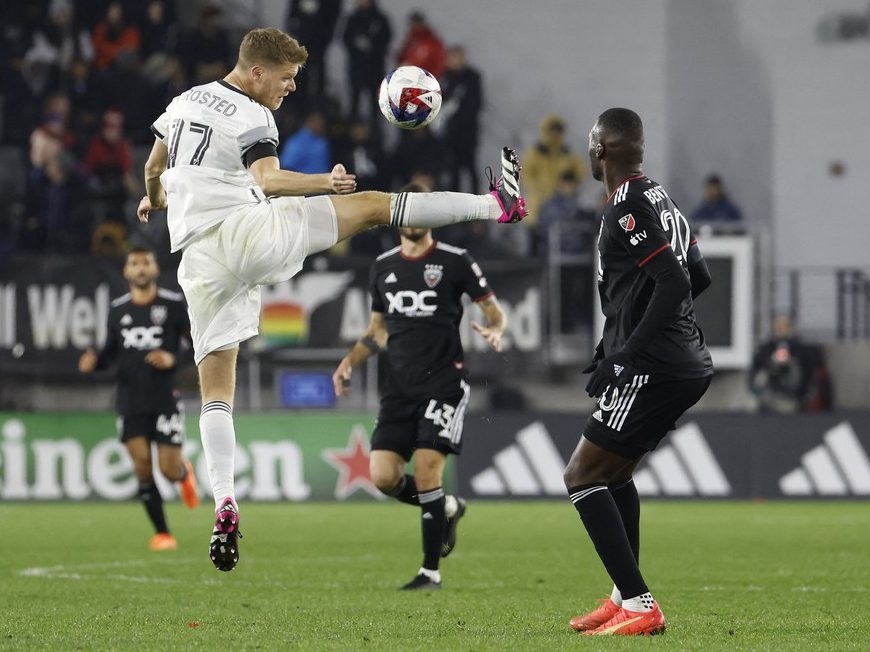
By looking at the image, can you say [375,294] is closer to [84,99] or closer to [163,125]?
[163,125]

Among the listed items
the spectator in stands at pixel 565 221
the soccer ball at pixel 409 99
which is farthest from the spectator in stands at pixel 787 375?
the soccer ball at pixel 409 99

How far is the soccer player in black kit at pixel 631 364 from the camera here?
6312mm

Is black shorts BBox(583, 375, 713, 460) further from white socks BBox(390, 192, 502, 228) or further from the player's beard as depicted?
the player's beard

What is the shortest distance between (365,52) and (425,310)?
12478mm

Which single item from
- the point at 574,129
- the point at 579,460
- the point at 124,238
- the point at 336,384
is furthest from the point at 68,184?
the point at 579,460

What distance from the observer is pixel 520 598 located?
8.25 meters

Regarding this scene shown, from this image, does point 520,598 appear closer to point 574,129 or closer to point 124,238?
point 124,238

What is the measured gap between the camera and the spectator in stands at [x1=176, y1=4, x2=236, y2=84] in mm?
20828

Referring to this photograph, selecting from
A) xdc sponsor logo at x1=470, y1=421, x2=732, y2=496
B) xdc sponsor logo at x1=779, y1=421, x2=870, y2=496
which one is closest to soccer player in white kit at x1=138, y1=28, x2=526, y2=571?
xdc sponsor logo at x1=470, y1=421, x2=732, y2=496

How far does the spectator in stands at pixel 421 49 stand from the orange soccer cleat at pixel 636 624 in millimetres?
15773

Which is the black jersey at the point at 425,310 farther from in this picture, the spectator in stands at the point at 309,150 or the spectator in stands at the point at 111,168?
the spectator in stands at the point at 111,168

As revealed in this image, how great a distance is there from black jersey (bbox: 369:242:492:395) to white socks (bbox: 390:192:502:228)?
2595 millimetres

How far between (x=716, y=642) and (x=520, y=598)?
7.10 ft

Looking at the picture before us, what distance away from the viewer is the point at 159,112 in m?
20.6
